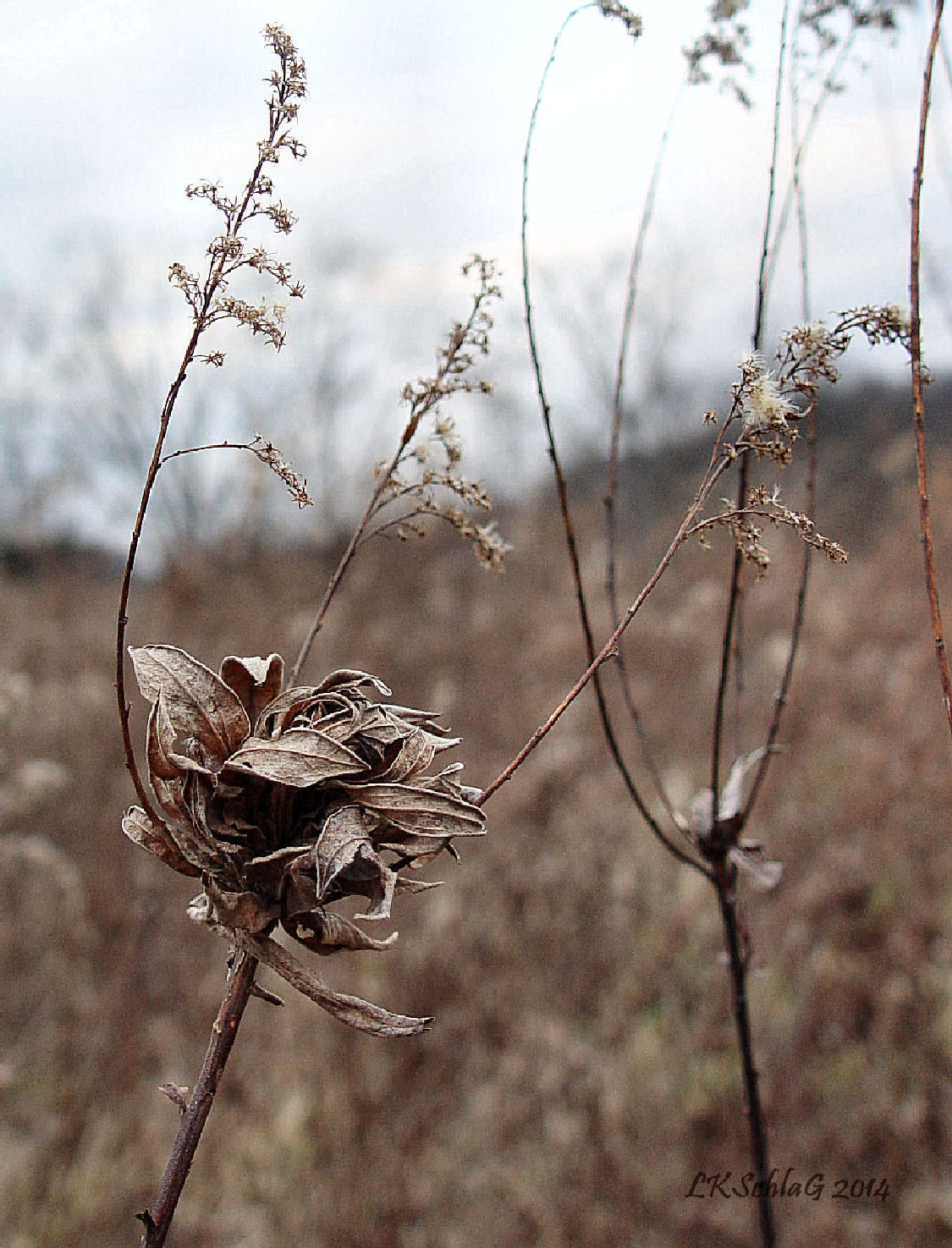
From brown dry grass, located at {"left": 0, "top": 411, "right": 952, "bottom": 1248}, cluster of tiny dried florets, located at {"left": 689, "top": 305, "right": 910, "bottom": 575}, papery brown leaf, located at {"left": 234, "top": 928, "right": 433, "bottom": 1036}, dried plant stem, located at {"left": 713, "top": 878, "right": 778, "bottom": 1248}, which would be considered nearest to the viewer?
papery brown leaf, located at {"left": 234, "top": 928, "right": 433, "bottom": 1036}

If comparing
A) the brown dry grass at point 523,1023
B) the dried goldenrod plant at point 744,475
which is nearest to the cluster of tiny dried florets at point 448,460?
the dried goldenrod plant at point 744,475

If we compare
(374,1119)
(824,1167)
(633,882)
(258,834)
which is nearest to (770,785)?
(633,882)

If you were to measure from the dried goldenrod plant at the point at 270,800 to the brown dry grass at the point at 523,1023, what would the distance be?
136 cm

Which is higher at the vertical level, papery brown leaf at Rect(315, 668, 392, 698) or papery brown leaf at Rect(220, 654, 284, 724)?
papery brown leaf at Rect(315, 668, 392, 698)

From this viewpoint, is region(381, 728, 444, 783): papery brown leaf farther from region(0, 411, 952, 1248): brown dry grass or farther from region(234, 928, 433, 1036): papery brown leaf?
region(0, 411, 952, 1248): brown dry grass

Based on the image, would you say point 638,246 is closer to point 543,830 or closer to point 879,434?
point 543,830

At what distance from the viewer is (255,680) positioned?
638mm

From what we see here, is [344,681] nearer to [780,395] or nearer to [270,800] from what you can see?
[270,800]

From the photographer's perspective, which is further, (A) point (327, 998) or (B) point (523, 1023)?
(B) point (523, 1023)

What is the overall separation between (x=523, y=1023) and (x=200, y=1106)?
3.25 meters

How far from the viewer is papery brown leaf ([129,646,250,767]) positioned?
0.59 m

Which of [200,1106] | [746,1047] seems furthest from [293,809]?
[746,1047]

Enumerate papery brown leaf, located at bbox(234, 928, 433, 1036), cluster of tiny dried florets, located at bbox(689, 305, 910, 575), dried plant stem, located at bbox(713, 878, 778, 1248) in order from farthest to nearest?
dried plant stem, located at bbox(713, 878, 778, 1248) → cluster of tiny dried florets, located at bbox(689, 305, 910, 575) → papery brown leaf, located at bbox(234, 928, 433, 1036)

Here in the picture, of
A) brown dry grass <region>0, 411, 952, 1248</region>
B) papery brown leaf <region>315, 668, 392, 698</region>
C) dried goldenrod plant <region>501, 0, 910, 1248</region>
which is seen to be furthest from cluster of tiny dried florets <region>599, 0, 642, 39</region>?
brown dry grass <region>0, 411, 952, 1248</region>
